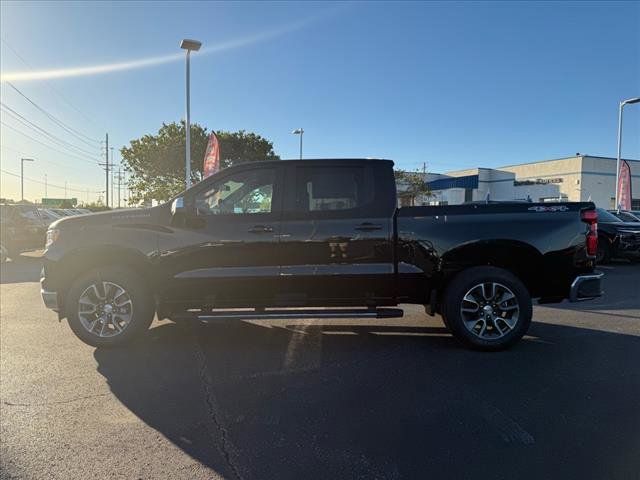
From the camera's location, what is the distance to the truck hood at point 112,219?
5297mm

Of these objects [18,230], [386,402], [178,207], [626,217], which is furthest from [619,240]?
Result: [18,230]

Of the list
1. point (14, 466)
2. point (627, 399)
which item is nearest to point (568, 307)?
point (627, 399)

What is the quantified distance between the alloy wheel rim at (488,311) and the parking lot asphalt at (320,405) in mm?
268

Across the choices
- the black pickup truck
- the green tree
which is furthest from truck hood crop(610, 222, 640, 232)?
the green tree

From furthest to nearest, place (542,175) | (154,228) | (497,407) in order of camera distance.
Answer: (542,175) < (154,228) < (497,407)

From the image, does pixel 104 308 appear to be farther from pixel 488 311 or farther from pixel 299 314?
pixel 488 311

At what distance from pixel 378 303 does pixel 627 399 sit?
2436 mm

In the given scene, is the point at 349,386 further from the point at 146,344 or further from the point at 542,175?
the point at 542,175

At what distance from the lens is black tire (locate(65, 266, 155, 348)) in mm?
5246

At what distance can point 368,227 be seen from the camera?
519 centimetres

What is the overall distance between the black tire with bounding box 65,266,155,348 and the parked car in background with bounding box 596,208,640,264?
12605mm

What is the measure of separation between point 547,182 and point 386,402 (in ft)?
172

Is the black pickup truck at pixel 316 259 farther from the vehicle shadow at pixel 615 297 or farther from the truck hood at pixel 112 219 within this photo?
the vehicle shadow at pixel 615 297

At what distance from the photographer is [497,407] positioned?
381 cm
